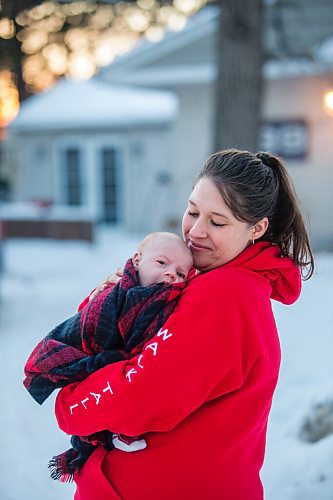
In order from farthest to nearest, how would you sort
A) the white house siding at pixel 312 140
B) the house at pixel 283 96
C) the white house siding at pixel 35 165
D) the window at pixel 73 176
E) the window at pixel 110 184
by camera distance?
1. the white house siding at pixel 35 165
2. the window at pixel 73 176
3. the window at pixel 110 184
4. the white house siding at pixel 312 140
5. the house at pixel 283 96

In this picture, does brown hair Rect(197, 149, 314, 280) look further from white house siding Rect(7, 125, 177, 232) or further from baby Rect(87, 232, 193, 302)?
white house siding Rect(7, 125, 177, 232)

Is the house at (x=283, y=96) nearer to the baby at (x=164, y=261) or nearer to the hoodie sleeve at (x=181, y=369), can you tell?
the baby at (x=164, y=261)

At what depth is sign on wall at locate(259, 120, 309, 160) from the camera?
12594 millimetres

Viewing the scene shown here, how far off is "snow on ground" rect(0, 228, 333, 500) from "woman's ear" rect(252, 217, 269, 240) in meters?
1.89

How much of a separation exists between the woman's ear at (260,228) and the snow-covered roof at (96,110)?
14511 millimetres

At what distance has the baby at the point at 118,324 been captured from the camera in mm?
1758

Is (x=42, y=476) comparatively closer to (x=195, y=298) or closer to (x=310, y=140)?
(x=195, y=298)

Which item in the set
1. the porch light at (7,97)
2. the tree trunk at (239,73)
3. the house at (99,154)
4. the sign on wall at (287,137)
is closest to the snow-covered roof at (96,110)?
the house at (99,154)

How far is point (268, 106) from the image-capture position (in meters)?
12.7

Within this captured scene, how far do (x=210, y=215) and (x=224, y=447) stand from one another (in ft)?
1.99

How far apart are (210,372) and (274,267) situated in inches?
14.6

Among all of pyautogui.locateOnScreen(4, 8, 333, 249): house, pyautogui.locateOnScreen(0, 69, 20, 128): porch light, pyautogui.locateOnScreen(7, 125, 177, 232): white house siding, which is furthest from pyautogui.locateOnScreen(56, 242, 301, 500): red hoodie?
pyautogui.locateOnScreen(0, 69, 20, 128): porch light

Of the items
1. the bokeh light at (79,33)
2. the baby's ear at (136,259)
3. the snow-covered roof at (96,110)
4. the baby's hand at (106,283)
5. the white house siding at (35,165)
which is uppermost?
the bokeh light at (79,33)

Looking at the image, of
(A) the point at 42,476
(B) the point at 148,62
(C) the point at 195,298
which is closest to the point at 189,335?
(C) the point at 195,298
